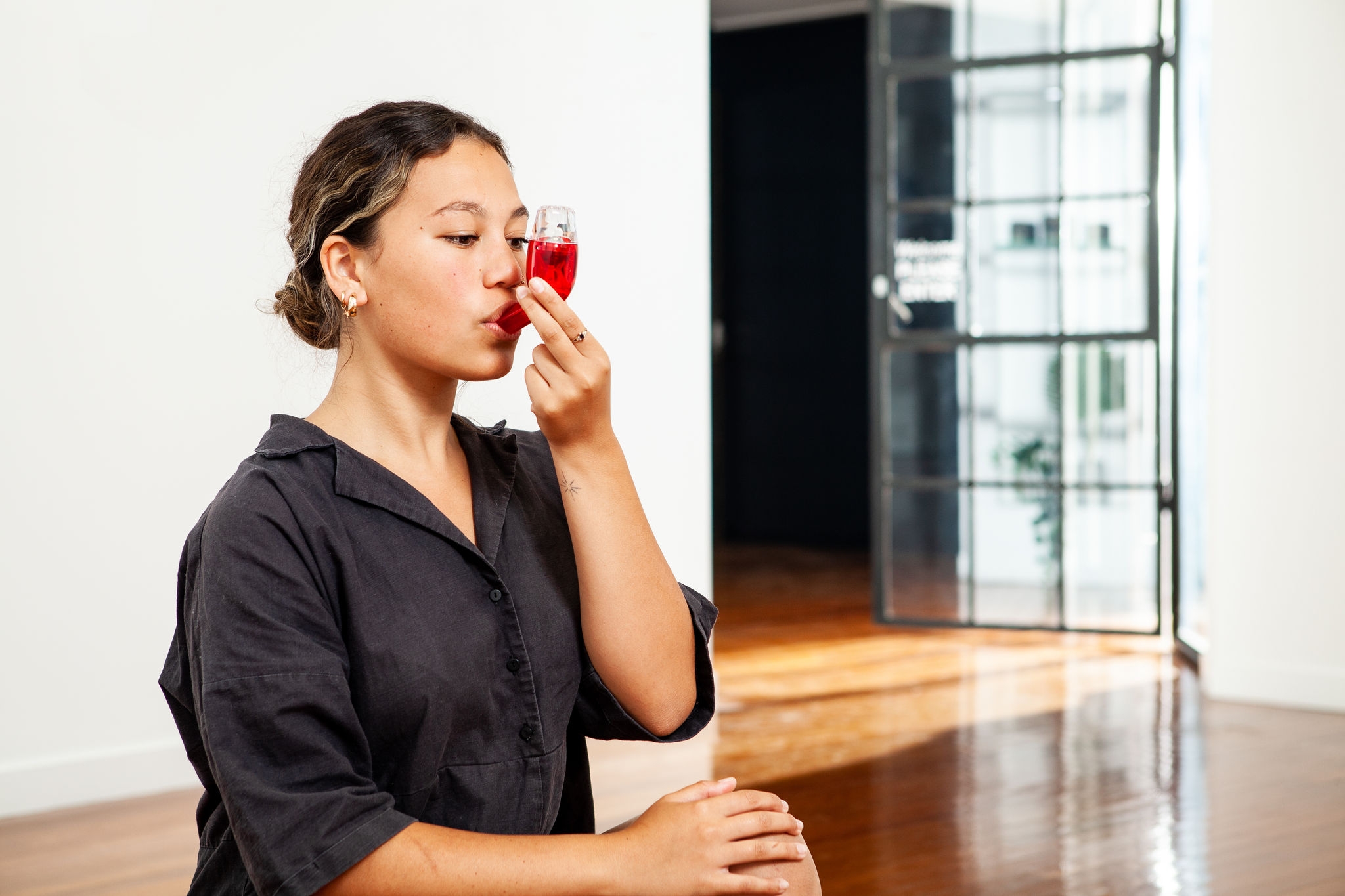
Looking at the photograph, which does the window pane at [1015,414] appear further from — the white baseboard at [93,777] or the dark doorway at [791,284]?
the white baseboard at [93,777]

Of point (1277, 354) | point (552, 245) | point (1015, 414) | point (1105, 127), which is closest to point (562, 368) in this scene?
point (552, 245)

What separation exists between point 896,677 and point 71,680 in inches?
94.0

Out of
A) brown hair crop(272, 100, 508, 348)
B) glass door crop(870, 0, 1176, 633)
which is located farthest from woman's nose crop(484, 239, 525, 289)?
glass door crop(870, 0, 1176, 633)

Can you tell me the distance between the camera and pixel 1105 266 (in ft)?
15.1

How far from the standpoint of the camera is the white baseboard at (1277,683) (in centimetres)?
369

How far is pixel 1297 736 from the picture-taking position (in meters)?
3.39

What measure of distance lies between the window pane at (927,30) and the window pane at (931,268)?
0.58 m

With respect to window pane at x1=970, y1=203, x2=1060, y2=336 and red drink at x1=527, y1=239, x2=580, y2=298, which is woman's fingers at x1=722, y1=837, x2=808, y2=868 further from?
window pane at x1=970, y1=203, x2=1060, y2=336

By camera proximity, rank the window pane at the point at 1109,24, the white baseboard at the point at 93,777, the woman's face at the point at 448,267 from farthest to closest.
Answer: the window pane at the point at 1109,24, the white baseboard at the point at 93,777, the woman's face at the point at 448,267

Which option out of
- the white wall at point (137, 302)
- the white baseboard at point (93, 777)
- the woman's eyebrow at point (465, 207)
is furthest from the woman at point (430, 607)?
the white baseboard at point (93, 777)

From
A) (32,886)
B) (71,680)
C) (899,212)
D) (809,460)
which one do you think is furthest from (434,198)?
(809,460)

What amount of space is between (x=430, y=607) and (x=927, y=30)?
161 inches

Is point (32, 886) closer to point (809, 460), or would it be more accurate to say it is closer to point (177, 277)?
point (177, 277)

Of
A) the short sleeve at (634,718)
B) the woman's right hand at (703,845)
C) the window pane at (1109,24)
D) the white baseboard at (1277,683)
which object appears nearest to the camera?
the woman's right hand at (703,845)
